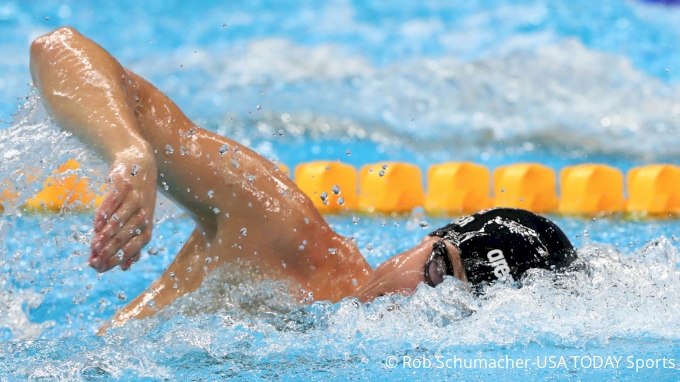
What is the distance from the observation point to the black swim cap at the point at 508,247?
1.65 meters

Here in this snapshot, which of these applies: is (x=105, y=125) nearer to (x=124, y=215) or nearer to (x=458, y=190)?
(x=124, y=215)

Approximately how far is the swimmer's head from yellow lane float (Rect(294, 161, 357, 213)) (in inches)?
79.0

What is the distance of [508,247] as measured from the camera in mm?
1655

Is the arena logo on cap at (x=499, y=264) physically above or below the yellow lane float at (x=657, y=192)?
above

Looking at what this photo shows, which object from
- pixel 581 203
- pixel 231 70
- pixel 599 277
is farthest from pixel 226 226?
pixel 231 70

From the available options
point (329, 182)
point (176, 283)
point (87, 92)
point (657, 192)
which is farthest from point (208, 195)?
point (657, 192)

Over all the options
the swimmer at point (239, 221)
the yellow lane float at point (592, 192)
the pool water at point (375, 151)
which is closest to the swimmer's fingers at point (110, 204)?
the swimmer at point (239, 221)

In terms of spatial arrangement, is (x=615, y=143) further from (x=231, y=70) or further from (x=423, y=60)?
(x=231, y=70)

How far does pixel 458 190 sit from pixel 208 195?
89.6 inches

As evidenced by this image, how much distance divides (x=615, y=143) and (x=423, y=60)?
2.12 metres

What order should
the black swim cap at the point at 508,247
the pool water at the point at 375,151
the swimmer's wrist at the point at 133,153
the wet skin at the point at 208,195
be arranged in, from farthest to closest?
the black swim cap at the point at 508,247 < the pool water at the point at 375,151 < the wet skin at the point at 208,195 < the swimmer's wrist at the point at 133,153

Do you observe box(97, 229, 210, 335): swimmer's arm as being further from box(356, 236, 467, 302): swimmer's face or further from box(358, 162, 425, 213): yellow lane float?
box(358, 162, 425, 213): yellow lane float

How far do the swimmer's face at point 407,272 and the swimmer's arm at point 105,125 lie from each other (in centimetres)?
65

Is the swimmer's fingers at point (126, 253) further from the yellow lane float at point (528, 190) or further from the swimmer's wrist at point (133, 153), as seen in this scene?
the yellow lane float at point (528, 190)
